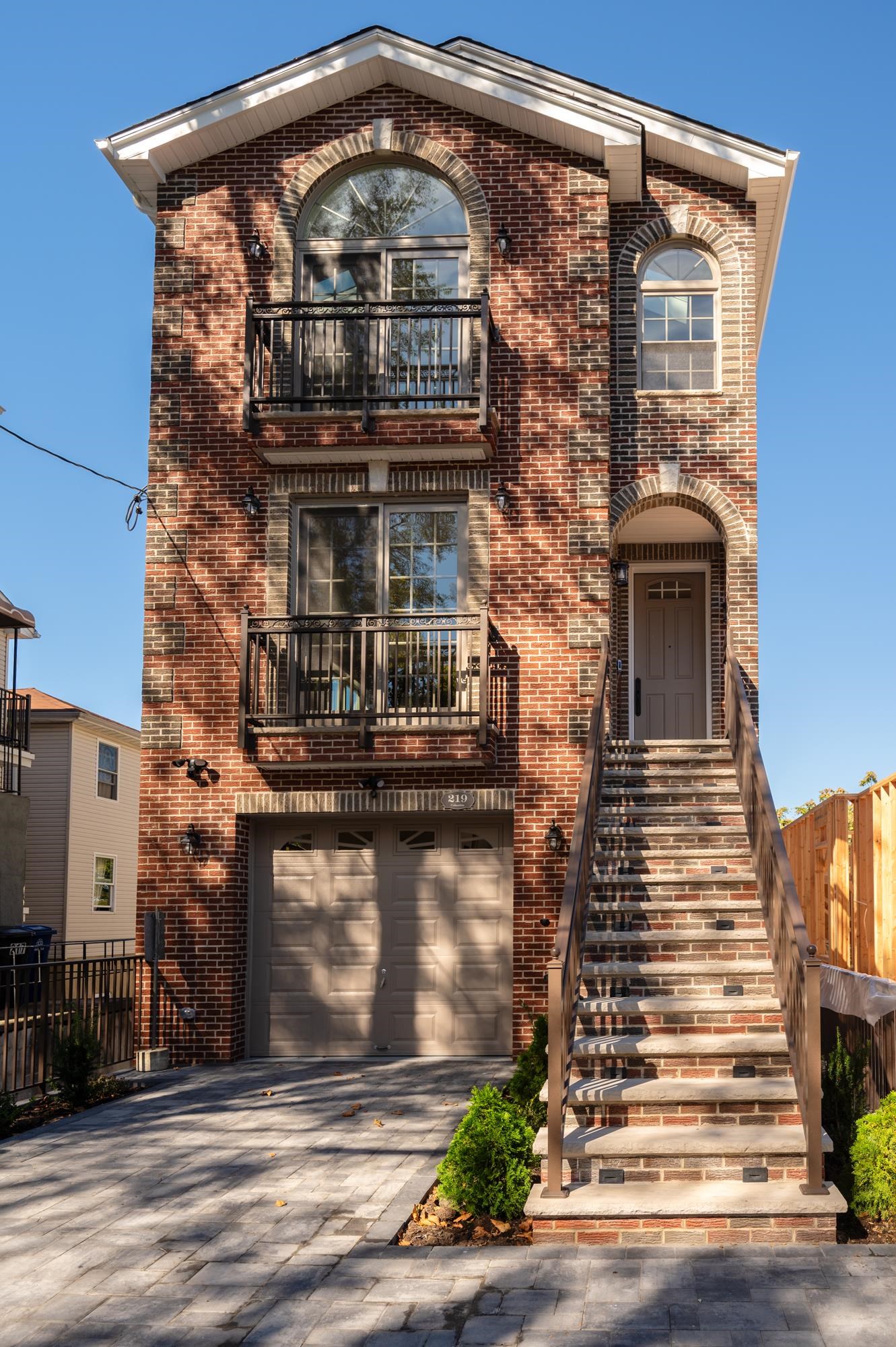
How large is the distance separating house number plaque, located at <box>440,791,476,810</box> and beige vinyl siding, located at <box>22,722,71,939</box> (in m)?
14.8

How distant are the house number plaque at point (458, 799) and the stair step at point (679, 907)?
3050 mm

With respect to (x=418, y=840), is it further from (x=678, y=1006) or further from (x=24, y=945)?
(x=24, y=945)

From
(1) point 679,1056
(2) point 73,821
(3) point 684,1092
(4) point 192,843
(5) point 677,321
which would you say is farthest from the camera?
(2) point 73,821

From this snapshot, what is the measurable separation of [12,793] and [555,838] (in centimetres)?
1186

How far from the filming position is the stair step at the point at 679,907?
979 centimetres

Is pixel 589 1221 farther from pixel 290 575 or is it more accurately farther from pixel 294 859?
pixel 290 575

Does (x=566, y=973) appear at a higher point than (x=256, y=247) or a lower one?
lower

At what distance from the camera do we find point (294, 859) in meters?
13.5

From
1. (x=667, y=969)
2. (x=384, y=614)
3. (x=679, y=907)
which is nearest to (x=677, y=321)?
(x=384, y=614)

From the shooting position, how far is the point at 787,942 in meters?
8.18

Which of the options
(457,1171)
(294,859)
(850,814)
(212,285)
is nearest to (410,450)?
(212,285)

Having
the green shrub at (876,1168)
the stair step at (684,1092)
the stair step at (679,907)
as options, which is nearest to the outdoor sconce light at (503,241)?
the stair step at (679,907)

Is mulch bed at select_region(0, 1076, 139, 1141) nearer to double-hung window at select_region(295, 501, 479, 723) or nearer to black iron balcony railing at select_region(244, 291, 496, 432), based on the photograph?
double-hung window at select_region(295, 501, 479, 723)

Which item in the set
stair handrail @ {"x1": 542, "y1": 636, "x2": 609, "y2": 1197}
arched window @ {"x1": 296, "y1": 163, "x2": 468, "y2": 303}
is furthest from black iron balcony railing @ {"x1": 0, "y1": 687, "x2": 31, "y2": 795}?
stair handrail @ {"x1": 542, "y1": 636, "x2": 609, "y2": 1197}
